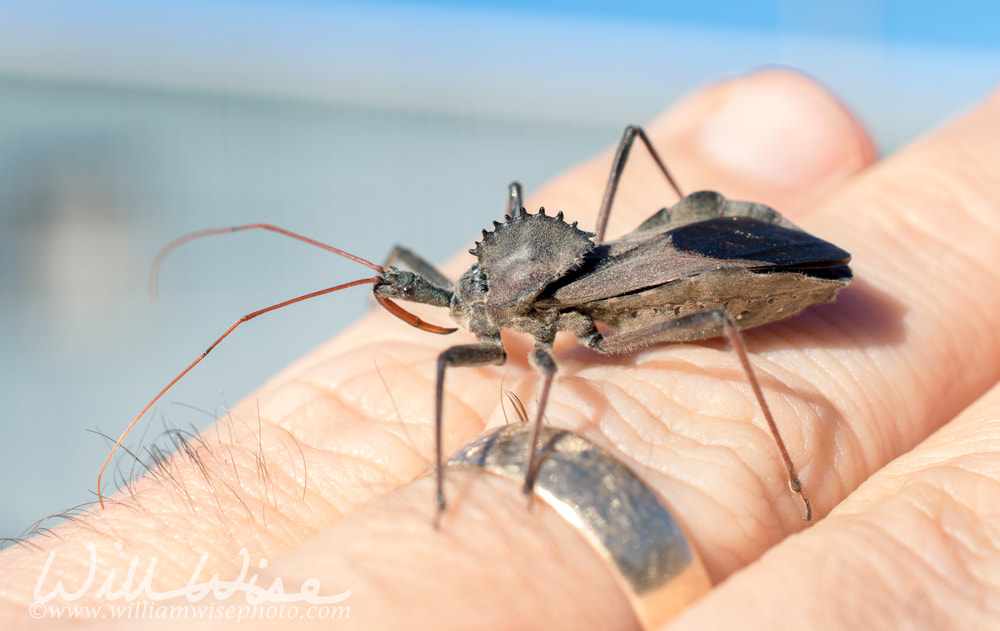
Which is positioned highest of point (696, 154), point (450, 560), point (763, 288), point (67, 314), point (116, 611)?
point (696, 154)

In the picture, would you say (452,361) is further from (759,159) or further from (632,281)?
(759,159)

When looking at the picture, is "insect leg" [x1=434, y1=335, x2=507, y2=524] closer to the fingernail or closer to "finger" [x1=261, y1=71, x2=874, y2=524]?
"finger" [x1=261, y1=71, x2=874, y2=524]

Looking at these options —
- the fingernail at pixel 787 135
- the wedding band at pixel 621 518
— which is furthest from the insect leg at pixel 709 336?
the fingernail at pixel 787 135

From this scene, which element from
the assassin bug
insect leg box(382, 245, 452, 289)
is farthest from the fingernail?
insect leg box(382, 245, 452, 289)

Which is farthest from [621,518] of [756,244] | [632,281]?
[756,244]

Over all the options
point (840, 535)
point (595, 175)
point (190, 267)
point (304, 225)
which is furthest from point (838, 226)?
point (190, 267)

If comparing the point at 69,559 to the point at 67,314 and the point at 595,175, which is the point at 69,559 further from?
the point at 67,314
